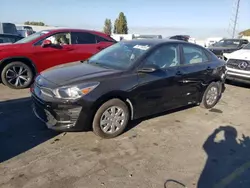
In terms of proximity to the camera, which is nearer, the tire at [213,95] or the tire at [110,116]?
the tire at [110,116]

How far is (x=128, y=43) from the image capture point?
512 centimetres

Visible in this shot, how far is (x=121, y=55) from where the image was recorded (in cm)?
470

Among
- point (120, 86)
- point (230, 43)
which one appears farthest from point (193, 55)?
point (230, 43)

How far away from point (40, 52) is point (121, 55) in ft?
10.3

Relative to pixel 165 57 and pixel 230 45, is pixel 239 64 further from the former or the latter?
pixel 230 45

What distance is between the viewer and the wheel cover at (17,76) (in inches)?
258

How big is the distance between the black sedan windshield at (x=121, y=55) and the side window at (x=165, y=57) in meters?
0.19

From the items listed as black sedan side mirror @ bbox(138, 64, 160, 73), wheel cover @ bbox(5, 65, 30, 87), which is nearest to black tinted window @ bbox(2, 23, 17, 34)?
wheel cover @ bbox(5, 65, 30, 87)

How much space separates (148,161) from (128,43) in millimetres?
2629

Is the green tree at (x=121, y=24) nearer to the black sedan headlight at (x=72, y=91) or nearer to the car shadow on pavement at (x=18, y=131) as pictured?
the car shadow on pavement at (x=18, y=131)

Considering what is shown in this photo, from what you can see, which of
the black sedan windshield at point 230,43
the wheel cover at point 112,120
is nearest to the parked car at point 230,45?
the black sedan windshield at point 230,43

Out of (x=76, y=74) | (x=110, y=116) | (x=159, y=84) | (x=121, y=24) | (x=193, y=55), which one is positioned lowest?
(x=110, y=116)

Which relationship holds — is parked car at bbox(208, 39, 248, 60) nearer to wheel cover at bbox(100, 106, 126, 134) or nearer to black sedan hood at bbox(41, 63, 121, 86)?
black sedan hood at bbox(41, 63, 121, 86)

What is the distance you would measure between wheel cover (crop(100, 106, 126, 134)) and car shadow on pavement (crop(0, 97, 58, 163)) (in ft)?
2.85
